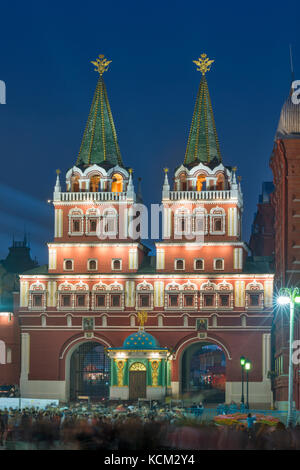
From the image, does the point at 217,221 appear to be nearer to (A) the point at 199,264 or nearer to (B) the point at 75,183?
(A) the point at 199,264

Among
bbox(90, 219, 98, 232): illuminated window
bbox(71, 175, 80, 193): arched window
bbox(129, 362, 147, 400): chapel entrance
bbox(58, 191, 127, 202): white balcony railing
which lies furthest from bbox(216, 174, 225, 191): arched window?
bbox(129, 362, 147, 400): chapel entrance

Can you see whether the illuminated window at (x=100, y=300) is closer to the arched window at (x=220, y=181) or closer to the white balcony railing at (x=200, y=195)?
the white balcony railing at (x=200, y=195)

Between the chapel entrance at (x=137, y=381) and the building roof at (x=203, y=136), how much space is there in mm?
20820

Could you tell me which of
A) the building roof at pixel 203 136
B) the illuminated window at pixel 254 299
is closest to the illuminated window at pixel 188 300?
the illuminated window at pixel 254 299

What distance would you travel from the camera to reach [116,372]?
8650 cm

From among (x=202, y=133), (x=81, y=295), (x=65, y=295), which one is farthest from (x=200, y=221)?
(x=65, y=295)

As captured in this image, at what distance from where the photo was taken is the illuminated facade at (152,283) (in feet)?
294

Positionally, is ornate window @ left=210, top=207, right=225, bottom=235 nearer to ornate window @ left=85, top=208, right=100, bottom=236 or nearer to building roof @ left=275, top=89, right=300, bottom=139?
building roof @ left=275, top=89, right=300, bottom=139

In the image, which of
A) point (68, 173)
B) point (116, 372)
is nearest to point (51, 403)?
point (116, 372)

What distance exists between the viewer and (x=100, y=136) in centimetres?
9656

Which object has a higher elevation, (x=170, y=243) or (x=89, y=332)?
(x=170, y=243)

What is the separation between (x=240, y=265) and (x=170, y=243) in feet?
23.1
